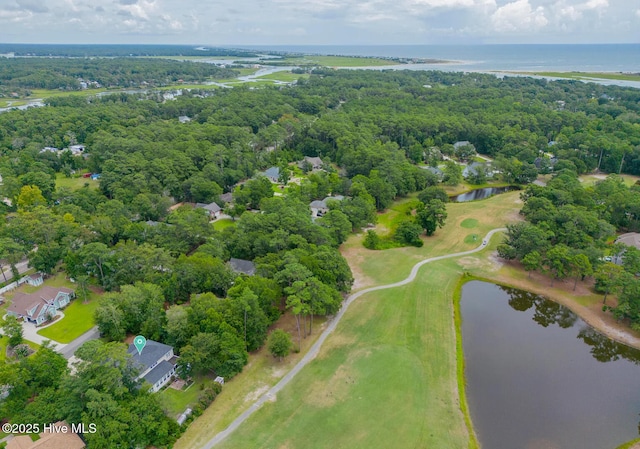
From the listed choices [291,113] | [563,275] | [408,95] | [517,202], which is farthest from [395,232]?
[408,95]

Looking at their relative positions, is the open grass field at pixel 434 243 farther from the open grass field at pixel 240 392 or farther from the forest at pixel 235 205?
the open grass field at pixel 240 392

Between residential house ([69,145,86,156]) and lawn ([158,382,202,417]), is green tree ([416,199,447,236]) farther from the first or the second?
residential house ([69,145,86,156])

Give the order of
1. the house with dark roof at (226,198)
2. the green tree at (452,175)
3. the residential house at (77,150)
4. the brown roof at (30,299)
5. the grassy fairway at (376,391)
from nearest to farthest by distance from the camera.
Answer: the grassy fairway at (376,391)
the brown roof at (30,299)
the house with dark roof at (226,198)
the green tree at (452,175)
the residential house at (77,150)

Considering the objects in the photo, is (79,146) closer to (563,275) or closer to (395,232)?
(395,232)

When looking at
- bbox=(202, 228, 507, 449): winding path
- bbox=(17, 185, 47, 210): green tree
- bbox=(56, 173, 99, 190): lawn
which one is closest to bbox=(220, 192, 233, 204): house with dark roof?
bbox=(17, 185, 47, 210): green tree

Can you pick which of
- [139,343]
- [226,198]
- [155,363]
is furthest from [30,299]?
[226,198]

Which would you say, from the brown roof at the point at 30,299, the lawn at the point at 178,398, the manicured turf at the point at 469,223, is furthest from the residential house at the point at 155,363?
the manicured turf at the point at 469,223

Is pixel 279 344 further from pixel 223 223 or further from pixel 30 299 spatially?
pixel 223 223
